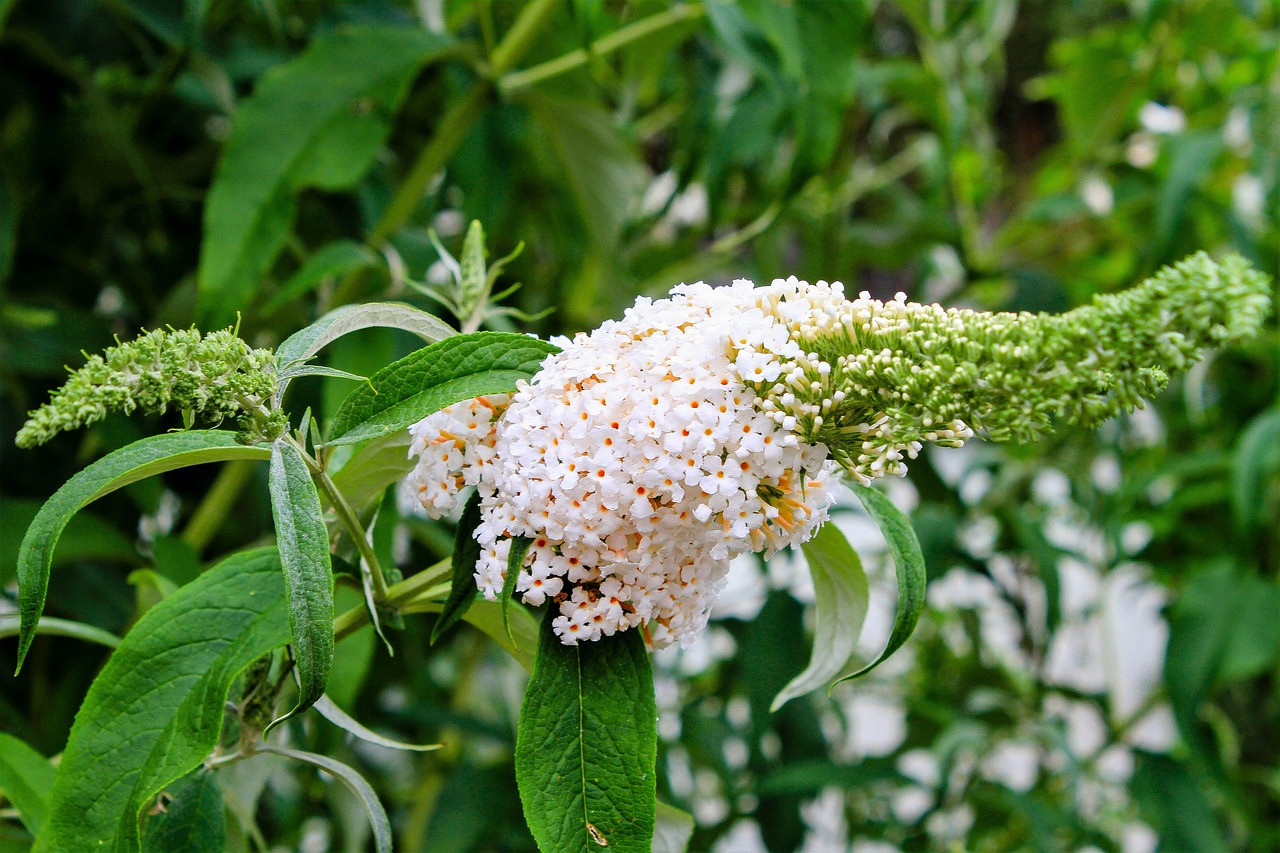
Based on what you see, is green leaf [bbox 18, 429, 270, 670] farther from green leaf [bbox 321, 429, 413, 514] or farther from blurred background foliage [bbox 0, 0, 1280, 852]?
blurred background foliage [bbox 0, 0, 1280, 852]

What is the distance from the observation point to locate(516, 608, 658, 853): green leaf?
13.6 inches

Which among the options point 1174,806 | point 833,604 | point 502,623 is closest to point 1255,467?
point 1174,806

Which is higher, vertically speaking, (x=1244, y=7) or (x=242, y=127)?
(x=1244, y=7)

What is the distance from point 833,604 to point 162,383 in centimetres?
26

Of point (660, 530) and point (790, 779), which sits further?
point (790, 779)

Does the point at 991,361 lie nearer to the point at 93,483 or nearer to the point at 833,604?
the point at 833,604

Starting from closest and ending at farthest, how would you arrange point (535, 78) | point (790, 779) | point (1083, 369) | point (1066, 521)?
point (1083, 369)
point (535, 78)
point (790, 779)
point (1066, 521)

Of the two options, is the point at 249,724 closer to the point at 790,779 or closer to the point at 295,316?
the point at 295,316

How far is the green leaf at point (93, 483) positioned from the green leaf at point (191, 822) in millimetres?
94

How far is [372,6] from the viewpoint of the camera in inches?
31.6

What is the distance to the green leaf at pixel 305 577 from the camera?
0.99 ft

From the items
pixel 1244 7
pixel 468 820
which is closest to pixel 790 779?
pixel 468 820

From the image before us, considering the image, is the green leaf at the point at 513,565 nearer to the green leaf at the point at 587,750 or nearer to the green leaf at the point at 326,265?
the green leaf at the point at 587,750

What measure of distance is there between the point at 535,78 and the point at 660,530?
1.58ft
